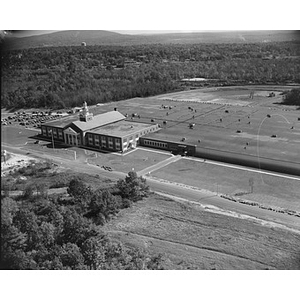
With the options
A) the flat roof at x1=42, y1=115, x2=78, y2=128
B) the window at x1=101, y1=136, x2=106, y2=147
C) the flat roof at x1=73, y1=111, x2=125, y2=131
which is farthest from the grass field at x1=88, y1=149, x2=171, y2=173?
the flat roof at x1=42, y1=115, x2=78, y2=128

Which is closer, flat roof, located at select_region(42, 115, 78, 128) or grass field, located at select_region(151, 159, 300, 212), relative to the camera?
grass field, located at select_region(151, 159, 300, 212)

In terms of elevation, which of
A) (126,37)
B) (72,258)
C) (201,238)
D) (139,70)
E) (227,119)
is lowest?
(201,238)

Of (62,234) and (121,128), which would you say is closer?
(62,234)

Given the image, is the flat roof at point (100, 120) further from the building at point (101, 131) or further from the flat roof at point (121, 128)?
the flat roof at point (121, 128)

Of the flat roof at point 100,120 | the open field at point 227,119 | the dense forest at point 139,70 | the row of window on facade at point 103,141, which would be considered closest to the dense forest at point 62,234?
the dense forest at point 139,70

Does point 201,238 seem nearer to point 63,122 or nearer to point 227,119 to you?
point 227,119

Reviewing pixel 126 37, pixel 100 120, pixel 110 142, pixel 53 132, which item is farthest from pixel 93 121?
pixel 126 37

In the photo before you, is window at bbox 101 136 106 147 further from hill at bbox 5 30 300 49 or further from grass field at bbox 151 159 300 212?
hill at bbox 5 30 300 49
